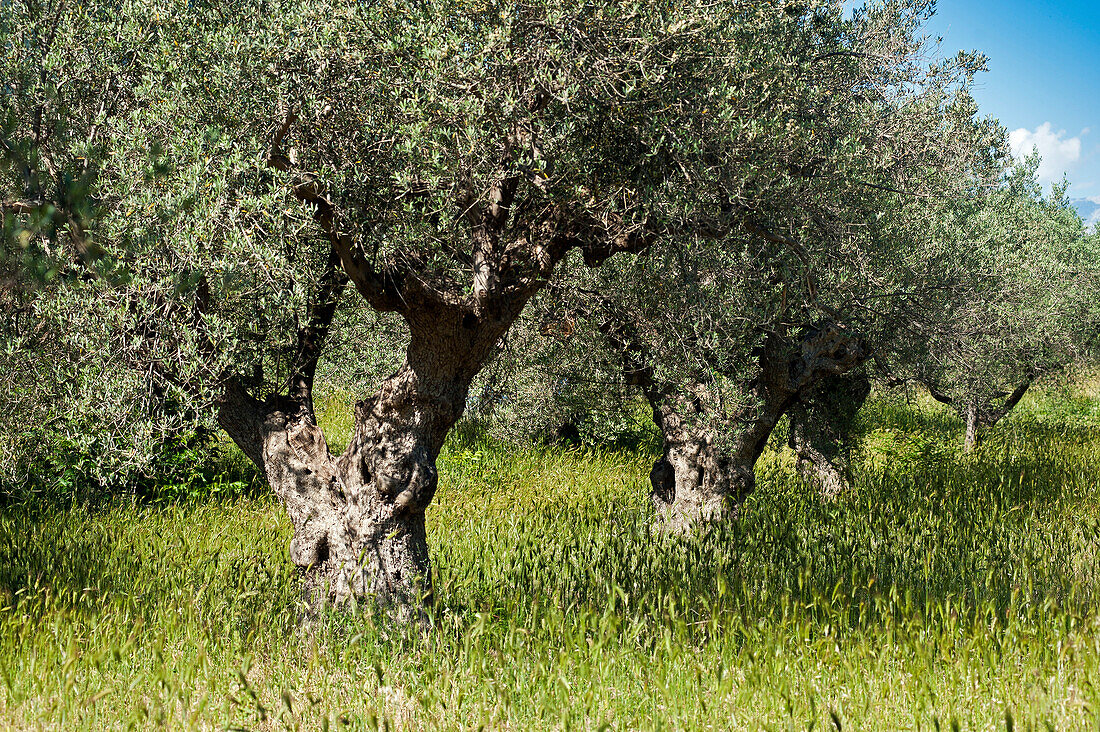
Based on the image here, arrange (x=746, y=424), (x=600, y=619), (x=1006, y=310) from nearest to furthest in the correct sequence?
(x=600, y=619) → (x=746, y=424) → (x=1006, y=310)

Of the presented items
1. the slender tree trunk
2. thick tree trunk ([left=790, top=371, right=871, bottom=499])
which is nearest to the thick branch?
thick tree trunk ([left=790, top=371, right=871, bottom=499])

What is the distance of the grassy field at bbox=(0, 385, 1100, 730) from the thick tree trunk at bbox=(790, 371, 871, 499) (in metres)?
1.17

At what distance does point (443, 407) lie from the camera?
6715 mm

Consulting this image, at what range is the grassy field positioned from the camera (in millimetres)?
4516

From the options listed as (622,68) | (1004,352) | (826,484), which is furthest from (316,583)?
(1004,352)

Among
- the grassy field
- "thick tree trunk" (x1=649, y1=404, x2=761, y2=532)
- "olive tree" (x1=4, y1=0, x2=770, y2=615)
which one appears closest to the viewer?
the grassy field

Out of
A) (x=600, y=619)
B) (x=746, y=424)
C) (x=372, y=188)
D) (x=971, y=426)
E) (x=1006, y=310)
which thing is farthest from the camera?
(x=971, y=426)

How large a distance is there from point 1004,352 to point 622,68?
1574 centimetres

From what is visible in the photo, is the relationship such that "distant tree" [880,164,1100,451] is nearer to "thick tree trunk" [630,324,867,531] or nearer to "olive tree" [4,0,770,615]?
"thick tree trunk" [630,324,867,531]

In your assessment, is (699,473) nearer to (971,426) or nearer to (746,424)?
(746,424)

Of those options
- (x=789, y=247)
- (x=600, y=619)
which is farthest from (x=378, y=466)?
(x=789, y=247)

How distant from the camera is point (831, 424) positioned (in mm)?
13594

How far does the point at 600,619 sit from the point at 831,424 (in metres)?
8.61

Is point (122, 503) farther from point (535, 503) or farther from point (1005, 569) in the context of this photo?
point (1005, 569)
